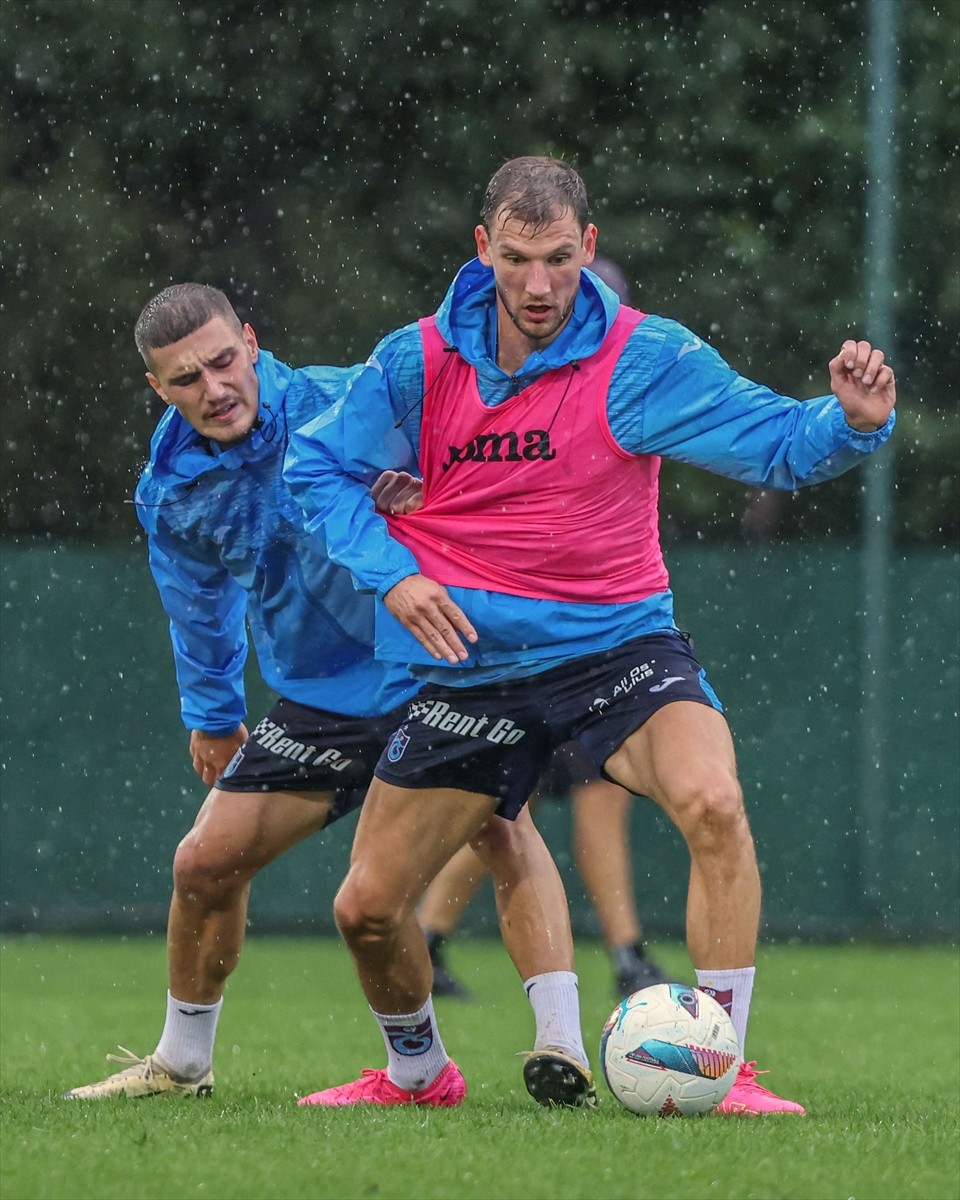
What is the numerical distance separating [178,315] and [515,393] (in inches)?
41.0

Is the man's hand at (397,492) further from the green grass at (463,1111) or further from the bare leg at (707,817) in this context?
the green grass at (463,1111)

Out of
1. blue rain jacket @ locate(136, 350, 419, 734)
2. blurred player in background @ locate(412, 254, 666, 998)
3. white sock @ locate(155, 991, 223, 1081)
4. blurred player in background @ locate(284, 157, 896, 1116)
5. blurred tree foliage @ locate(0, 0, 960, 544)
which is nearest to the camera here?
blurred player in background @ locate(284, 157, 896, 1116)

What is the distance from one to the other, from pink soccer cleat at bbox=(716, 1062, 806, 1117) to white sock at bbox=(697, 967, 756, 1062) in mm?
113

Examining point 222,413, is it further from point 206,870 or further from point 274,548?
point 206,870

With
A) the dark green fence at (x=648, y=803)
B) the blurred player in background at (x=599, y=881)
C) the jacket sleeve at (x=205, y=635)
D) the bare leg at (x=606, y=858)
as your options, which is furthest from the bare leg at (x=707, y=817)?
the dark green fence at (x=648, y=803)

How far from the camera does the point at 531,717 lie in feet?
16.7

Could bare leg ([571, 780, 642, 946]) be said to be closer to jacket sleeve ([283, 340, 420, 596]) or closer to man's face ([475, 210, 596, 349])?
jacket sleeve ([283, 340, 420, 596])

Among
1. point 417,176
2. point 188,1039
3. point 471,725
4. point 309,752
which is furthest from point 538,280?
point 417,176

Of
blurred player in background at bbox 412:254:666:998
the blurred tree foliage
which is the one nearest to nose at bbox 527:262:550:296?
blurred player in background at bbox 412:254:666:998

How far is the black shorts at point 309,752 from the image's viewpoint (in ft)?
18.3

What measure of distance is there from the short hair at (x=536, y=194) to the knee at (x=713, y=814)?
1345mm

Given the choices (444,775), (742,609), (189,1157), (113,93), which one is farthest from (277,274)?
(189,1157)

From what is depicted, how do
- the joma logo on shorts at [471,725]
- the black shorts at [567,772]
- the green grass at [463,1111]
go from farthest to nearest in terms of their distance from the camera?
the black shorts at [567,772]
the joma logo on shorts at [471,725]
the green grass at [463,1111]

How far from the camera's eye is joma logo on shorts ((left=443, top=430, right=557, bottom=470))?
5.12 metres
